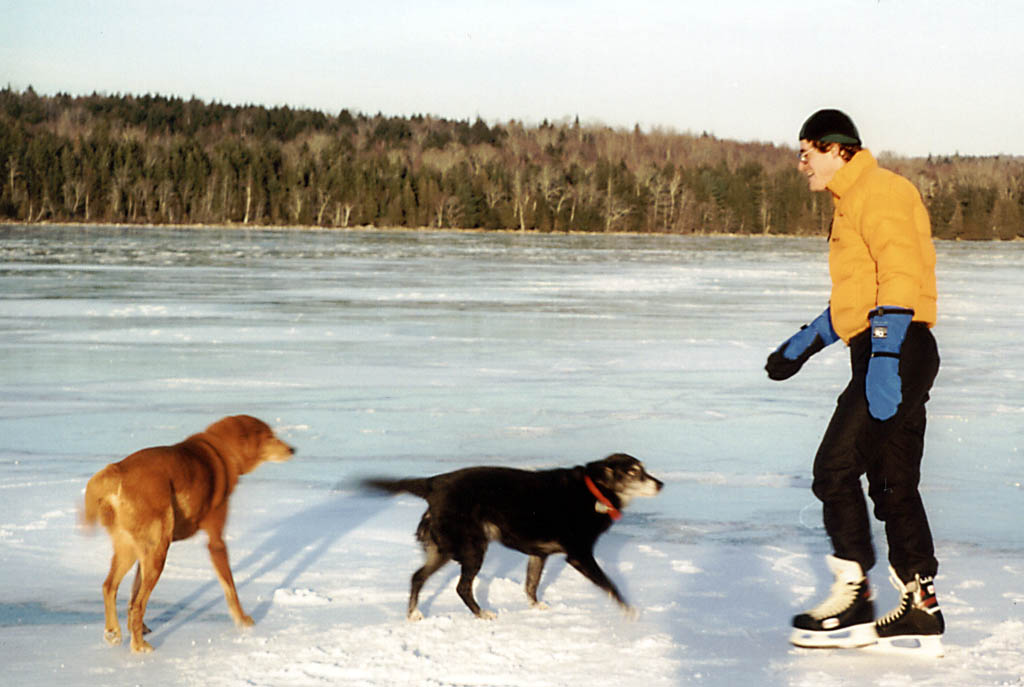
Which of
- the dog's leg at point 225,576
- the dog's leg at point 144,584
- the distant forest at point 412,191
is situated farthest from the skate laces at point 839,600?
the distant forest at point 412,191

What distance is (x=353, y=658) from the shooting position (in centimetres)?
388

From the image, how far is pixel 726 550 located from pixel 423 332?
422 inches

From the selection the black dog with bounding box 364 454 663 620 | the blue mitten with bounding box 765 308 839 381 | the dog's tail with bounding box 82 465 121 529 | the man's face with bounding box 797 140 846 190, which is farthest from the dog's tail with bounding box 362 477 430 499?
the man's face with bounding box 797 140 846 190

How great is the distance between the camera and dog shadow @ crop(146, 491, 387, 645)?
4.45 metres

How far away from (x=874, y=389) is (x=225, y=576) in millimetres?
2239

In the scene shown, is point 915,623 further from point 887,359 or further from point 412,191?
point 412,191

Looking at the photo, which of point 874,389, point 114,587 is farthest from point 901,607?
point 114,587

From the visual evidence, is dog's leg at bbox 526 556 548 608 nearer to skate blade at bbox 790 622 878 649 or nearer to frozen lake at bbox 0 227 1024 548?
skate blade at bbox 790 622 878 649

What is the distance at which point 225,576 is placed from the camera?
162 inches

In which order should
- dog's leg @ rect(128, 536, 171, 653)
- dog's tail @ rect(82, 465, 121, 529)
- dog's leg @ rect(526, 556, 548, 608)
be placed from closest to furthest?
dog's tail @ rect(82, 465, 121, 529) < dog's leg @ rect(128, 536, 171, 653) < dog's leg @ rect(526, 556, 548, 608)

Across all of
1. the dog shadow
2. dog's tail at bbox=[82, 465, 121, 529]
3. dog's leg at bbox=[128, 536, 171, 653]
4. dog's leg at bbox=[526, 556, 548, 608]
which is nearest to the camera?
dog's tail at bbox=[82, 465, 121, 529]

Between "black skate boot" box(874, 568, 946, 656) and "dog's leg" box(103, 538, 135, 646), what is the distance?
8.27 feet

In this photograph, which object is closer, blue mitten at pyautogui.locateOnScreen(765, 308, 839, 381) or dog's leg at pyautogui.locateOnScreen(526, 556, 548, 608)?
blue mitten at pyautogui.locateOnScreen(765, 308, 839, 381)

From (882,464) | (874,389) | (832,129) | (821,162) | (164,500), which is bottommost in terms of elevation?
(164,500)
